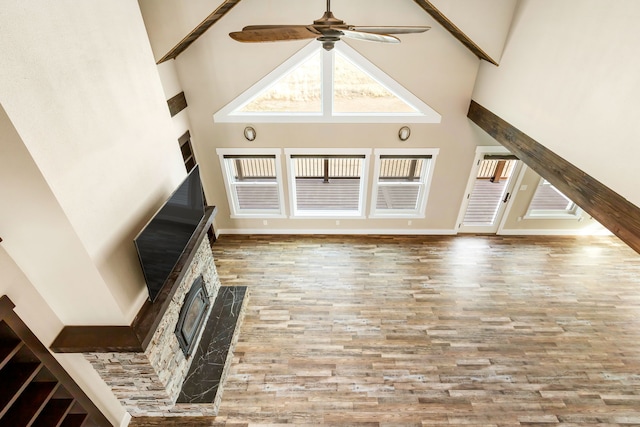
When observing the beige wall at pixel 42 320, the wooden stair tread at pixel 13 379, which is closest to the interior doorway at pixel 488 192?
the beige wall at pixel 42 320

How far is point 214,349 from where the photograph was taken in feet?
14.1

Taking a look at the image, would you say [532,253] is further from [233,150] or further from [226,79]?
[226,79]

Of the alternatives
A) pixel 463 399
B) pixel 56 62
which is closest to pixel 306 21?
pixel 56 62

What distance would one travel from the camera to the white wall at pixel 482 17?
13.2 feet

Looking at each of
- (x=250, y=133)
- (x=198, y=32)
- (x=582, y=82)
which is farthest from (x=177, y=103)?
(x=582, y=82)

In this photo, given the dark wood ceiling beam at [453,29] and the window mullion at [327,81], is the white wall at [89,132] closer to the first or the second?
the window mullion at [327,81]

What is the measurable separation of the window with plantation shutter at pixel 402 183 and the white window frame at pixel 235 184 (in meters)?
1.94

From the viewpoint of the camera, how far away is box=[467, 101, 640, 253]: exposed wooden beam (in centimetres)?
266

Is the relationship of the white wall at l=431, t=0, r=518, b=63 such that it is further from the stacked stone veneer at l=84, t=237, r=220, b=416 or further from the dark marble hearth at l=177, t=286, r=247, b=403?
the dark marble hearth at l=177, t=286, r=247, b=403

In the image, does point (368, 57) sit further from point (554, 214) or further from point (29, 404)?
point (29, 404)

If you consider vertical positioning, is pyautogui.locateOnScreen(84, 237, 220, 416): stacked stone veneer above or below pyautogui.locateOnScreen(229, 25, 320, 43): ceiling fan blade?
below

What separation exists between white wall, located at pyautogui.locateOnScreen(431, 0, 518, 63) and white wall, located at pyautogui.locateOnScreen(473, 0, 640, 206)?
14 cm

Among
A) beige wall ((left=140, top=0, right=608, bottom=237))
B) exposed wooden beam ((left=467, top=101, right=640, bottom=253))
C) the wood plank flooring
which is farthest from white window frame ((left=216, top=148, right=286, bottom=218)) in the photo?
exposed wooden beam ((left=467, top=101, right=640, bottom=253))

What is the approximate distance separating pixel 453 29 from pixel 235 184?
4648mm
